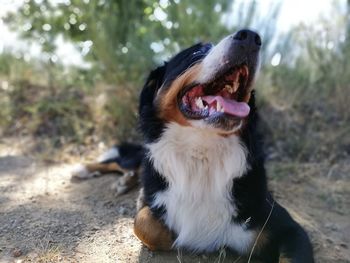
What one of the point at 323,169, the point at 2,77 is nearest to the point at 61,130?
the point at 2,77

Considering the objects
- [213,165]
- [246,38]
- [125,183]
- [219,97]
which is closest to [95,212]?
[125,183]

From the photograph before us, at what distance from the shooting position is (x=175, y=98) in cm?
333

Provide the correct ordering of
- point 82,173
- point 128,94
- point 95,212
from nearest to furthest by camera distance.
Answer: point 95,212 → point 82,173 → point 128,94

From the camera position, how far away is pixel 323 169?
214 inches

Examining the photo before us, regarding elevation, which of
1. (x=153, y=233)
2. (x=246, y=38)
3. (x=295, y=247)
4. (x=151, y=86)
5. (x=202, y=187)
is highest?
(x=246, y=38)

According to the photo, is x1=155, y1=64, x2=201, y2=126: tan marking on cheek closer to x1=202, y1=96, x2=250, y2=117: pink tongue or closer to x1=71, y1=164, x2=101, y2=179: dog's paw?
x1=202, y1=96, x2=250, y2=117: pink tongue

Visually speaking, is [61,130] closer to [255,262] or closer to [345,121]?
[345,121]

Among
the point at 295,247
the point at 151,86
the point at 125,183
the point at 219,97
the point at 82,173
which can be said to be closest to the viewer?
the point at 295,247

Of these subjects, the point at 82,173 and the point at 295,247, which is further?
the point at 82,173

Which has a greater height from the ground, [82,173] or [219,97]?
[219,97]

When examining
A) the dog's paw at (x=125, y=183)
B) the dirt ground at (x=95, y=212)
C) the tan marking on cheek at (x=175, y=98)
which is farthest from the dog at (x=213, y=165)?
the dog's paw at (x=125, y=183)

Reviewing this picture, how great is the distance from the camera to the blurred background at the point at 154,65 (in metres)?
6.36

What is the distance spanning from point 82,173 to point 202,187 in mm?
2192

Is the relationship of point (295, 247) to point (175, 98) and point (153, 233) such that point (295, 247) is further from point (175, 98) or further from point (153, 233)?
point (175, 98)
